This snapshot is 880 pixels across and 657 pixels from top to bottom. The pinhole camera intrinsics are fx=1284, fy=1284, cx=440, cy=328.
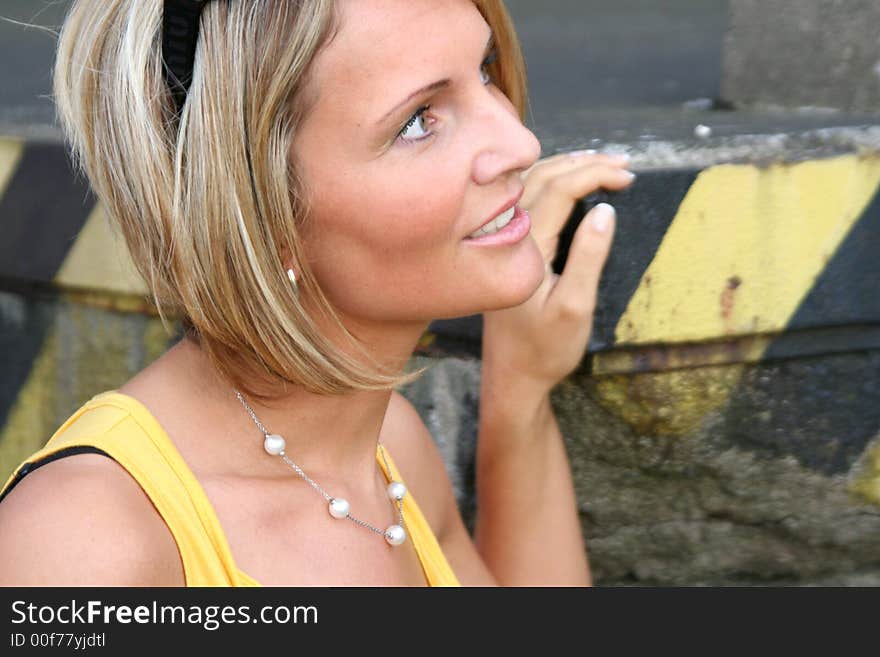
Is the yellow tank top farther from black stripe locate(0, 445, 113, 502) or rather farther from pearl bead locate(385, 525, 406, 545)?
pearl bead locate(385, 525, 406, 545)

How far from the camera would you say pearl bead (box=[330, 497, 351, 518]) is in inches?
71.8

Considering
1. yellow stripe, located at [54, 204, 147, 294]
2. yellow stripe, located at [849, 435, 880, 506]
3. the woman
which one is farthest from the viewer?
yellow stripe, located at [54, 204, 147, 294]

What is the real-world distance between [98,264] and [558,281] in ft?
2.93

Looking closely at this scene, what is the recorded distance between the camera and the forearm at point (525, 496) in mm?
2117

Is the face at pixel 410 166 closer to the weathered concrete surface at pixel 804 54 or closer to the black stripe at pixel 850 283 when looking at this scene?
the black stripe at pixel 850 283

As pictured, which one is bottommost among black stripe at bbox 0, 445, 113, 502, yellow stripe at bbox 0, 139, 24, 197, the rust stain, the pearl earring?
black stripe at bbox 0, 445, 113, 502

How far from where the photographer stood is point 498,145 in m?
1.64

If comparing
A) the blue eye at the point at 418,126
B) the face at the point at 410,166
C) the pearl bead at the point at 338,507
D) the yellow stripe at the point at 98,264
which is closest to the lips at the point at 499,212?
the face at the point at 410,166

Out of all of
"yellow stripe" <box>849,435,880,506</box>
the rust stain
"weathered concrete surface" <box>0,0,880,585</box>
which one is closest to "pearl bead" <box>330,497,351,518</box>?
"weathered concrete surface" <box>0,0,880,585</box>

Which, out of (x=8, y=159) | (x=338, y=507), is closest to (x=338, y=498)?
(x=338, y=507)

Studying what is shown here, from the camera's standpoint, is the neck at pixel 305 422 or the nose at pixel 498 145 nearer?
the nose at pixel 498 145

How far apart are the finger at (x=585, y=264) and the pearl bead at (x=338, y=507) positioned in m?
0.45

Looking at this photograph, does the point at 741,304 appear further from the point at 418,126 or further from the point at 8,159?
the point at 8,159

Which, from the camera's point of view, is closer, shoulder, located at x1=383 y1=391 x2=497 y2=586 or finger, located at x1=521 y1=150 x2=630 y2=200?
finger, located at x1=521 y1=150 x2=630 y2=200
